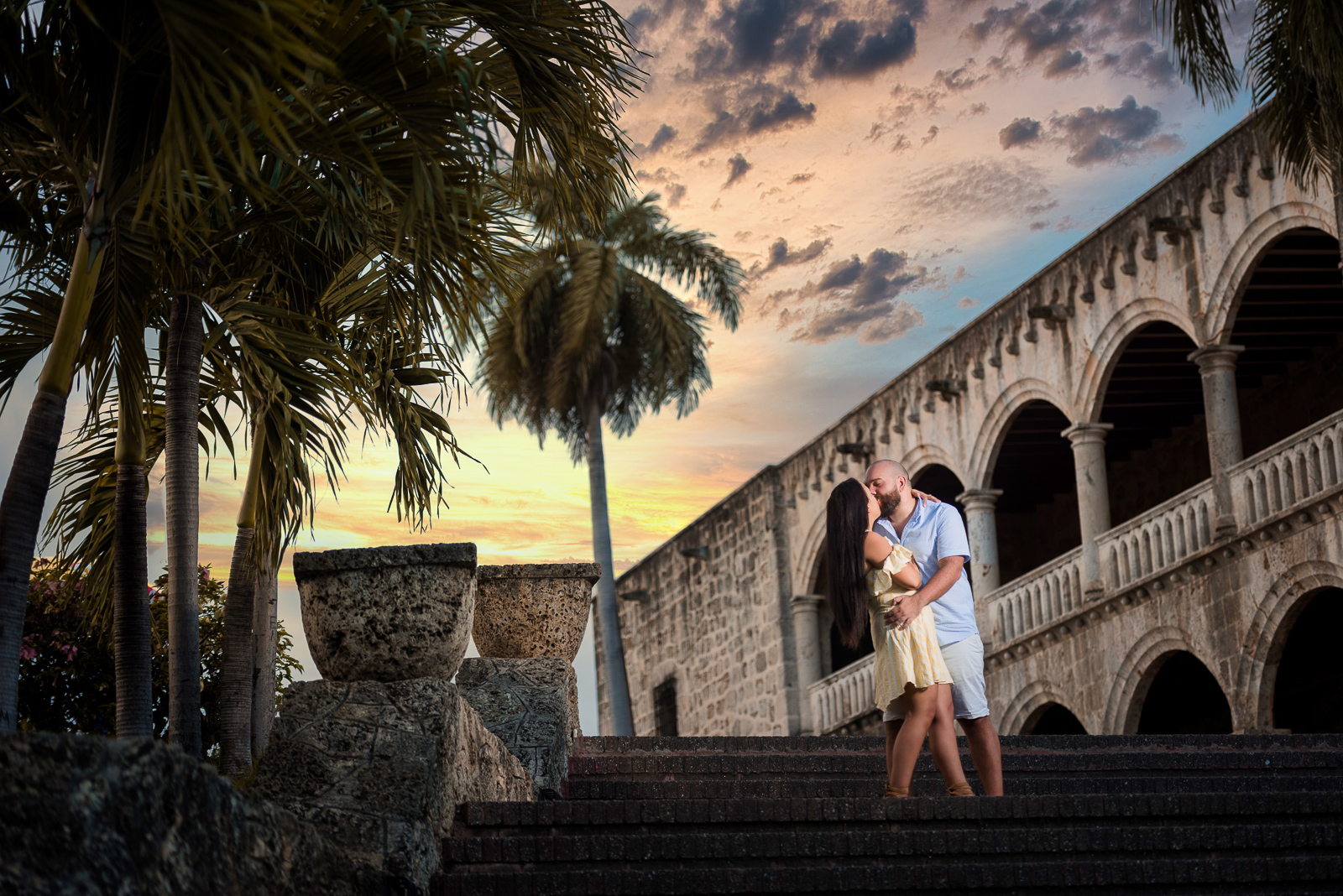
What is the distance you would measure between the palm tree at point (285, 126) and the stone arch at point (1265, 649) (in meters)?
8.12

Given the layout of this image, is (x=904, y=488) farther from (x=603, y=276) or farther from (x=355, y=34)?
(x=603, y=276)

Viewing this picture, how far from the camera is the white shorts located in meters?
5.30

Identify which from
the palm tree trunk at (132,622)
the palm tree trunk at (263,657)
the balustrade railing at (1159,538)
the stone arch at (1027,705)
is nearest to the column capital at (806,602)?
the stone arch at (1027,705)

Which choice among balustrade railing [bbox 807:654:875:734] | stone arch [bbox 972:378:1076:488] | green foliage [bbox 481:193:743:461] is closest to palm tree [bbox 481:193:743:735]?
green foliage [bbox 481:193:743:461]

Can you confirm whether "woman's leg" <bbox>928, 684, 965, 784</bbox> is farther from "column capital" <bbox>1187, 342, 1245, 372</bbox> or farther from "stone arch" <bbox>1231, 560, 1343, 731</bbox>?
"column capital" <bbox>1187, 342, 1245, 372</bbox>

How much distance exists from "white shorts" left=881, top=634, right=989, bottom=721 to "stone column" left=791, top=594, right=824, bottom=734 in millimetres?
15743

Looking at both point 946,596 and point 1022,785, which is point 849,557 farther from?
point 1022,785

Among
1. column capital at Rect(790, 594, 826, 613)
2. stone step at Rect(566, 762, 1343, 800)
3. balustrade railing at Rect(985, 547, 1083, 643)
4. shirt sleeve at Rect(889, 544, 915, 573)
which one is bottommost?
Answer: stone step at Rect(566, 762, 1343, 800)

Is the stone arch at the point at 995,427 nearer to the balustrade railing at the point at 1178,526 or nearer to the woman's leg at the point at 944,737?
the balustrade railing at the point at 1178,526

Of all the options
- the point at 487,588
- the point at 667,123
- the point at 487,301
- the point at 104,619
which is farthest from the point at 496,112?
the point at 667,123

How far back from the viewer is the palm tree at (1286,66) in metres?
8.90

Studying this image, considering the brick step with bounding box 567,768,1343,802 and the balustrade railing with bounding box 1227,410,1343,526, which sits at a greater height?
the balustrade railing with bounding box 1227,410,1343,526

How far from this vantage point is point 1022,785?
6121 mm

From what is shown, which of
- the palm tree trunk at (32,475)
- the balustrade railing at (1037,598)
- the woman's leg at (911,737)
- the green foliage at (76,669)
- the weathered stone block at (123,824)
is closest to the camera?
the weathered stone block at (123,824)
